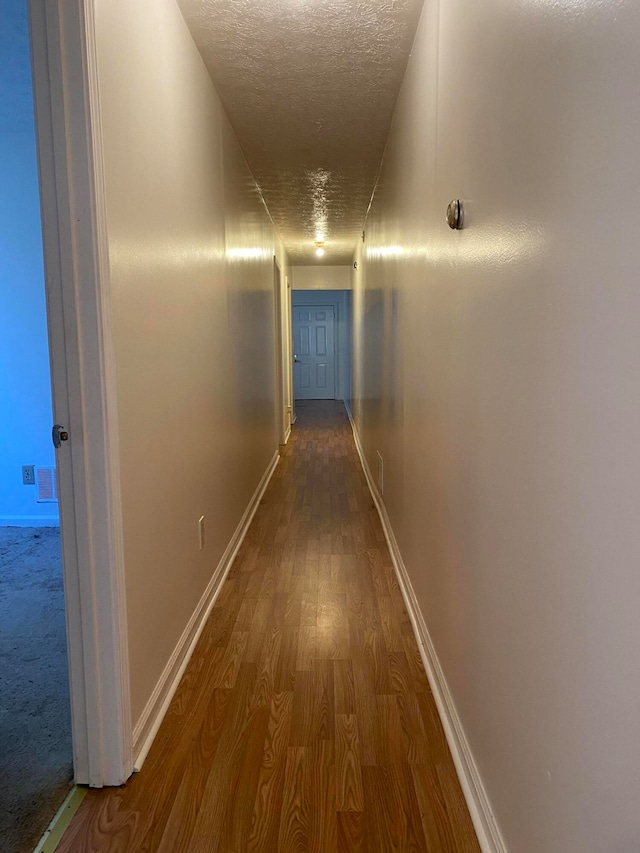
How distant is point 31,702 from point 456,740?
1271 millimetres

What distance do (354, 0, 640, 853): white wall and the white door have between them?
9.73 metres

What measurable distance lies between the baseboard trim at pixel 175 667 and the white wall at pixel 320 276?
5870 millimetres

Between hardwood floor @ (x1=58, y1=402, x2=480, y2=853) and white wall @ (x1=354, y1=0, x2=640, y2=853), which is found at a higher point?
white wall @ (x1=354, y1=0, x2=640, y2=853)

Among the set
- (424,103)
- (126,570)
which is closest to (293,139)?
(424,103)

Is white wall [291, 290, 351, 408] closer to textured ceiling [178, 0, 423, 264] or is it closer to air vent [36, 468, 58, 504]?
textured ceiling [178, 0, 423, 264]

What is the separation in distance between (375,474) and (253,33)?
9.48 feet

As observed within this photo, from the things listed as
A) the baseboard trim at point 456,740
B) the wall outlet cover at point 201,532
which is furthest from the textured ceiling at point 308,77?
the baseboard trim at point 456,740

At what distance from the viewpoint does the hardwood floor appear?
1298mm

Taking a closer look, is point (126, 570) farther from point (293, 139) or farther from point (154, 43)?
point (293, 139)

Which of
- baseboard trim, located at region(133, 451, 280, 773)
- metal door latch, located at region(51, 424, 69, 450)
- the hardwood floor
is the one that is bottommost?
the hardwood floor

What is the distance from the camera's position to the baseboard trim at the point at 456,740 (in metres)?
1.22

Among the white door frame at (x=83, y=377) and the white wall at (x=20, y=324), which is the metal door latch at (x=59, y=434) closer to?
the white door frame at (x=83, y=377)

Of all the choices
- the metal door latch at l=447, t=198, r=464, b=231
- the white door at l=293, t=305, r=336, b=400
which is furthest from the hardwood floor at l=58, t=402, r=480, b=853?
the white door at l=293, t=305, r=336, b=400

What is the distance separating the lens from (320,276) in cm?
839
